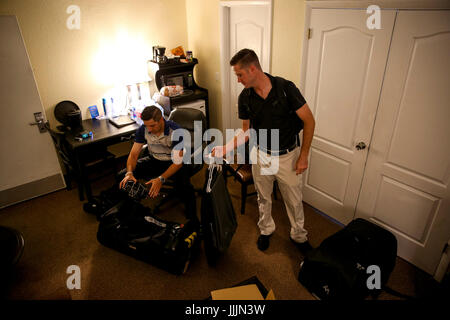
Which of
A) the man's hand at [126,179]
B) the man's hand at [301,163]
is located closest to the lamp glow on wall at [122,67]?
the man's hand at [126,179]

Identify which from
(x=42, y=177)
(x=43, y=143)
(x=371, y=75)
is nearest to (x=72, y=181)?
(x=42, y=177)

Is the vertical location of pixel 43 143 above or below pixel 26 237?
above

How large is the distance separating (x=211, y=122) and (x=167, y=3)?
5.36 ft

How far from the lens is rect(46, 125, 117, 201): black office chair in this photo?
3.10 meters

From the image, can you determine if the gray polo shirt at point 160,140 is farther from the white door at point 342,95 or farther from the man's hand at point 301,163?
the white door at point 342,95

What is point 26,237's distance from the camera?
9.30ft

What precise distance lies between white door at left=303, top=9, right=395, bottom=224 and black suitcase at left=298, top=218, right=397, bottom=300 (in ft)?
1.80

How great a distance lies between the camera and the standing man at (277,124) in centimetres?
200

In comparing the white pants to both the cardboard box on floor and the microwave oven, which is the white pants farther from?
the microwave oven

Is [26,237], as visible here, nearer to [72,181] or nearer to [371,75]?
[72,181]

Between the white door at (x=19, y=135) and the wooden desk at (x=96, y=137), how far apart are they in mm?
414

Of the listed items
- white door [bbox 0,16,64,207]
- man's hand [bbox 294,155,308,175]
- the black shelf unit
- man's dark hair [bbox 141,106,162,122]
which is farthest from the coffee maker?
man's hand [bbox 294,155,308,175]

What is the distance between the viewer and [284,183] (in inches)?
90.9

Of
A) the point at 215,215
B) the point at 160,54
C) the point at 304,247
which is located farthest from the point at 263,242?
the point at 160,54
